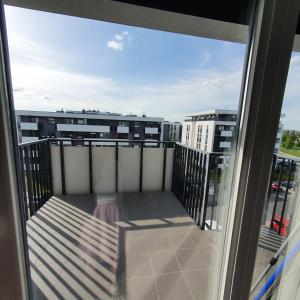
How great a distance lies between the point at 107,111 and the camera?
1141mm

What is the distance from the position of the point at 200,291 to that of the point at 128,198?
184cm

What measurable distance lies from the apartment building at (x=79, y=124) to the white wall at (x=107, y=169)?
1212 millimetres

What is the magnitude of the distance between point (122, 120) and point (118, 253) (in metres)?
1.29

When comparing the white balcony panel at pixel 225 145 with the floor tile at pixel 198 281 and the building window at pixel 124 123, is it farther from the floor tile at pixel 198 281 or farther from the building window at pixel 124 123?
the floor tile at pixel 198 281

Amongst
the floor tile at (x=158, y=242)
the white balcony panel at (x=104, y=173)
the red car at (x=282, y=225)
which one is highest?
the red car at (x=282, y=225)

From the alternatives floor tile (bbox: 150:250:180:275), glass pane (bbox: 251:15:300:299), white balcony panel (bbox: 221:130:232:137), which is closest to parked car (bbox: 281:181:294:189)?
glass pane (bbox: 251:15:300:299)

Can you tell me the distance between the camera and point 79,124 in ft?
3.23

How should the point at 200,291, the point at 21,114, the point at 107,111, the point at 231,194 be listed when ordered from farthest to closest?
the point at 200,291
the point at 107,111
the point at 231,194
the point at 21,114

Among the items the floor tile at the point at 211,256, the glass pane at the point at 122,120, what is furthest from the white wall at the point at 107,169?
the floor tile at the point at 211,256

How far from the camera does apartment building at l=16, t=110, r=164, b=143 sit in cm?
70

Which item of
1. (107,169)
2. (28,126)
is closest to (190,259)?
(28,126)

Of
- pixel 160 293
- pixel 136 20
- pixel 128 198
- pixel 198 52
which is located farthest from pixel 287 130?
pixel 128 198

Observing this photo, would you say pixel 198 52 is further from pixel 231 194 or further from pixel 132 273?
pixel 132 273

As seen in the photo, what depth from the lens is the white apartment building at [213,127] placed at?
794 mm
